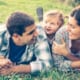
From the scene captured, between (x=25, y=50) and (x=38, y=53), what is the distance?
19 cm

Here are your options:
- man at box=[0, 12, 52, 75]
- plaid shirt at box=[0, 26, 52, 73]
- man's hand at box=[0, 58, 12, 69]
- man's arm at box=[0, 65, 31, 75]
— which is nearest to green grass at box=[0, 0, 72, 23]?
man at box=[0, 12, 52, 75]

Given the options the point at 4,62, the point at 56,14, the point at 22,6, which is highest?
the point at 22,6

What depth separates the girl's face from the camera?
12.1 m

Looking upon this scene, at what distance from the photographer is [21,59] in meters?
12.1

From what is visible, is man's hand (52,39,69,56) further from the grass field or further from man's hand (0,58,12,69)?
man's hand (0,58,12,69)

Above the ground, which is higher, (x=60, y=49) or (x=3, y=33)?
(x=3, y=33)

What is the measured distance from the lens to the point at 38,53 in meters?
12.1

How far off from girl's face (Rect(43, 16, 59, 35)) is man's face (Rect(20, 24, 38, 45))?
0.52 ft

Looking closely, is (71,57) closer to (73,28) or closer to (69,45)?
(69,45)

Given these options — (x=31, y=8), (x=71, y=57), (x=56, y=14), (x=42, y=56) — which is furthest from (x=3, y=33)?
(x=71, y=57)

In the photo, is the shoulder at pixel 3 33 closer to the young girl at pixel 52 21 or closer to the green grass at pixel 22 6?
the green grass at pixel 22 6

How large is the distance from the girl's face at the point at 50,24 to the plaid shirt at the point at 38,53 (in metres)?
0.08

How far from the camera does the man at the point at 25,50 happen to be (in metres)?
12.1

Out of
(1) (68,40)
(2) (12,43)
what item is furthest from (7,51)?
(1) (68,40)
